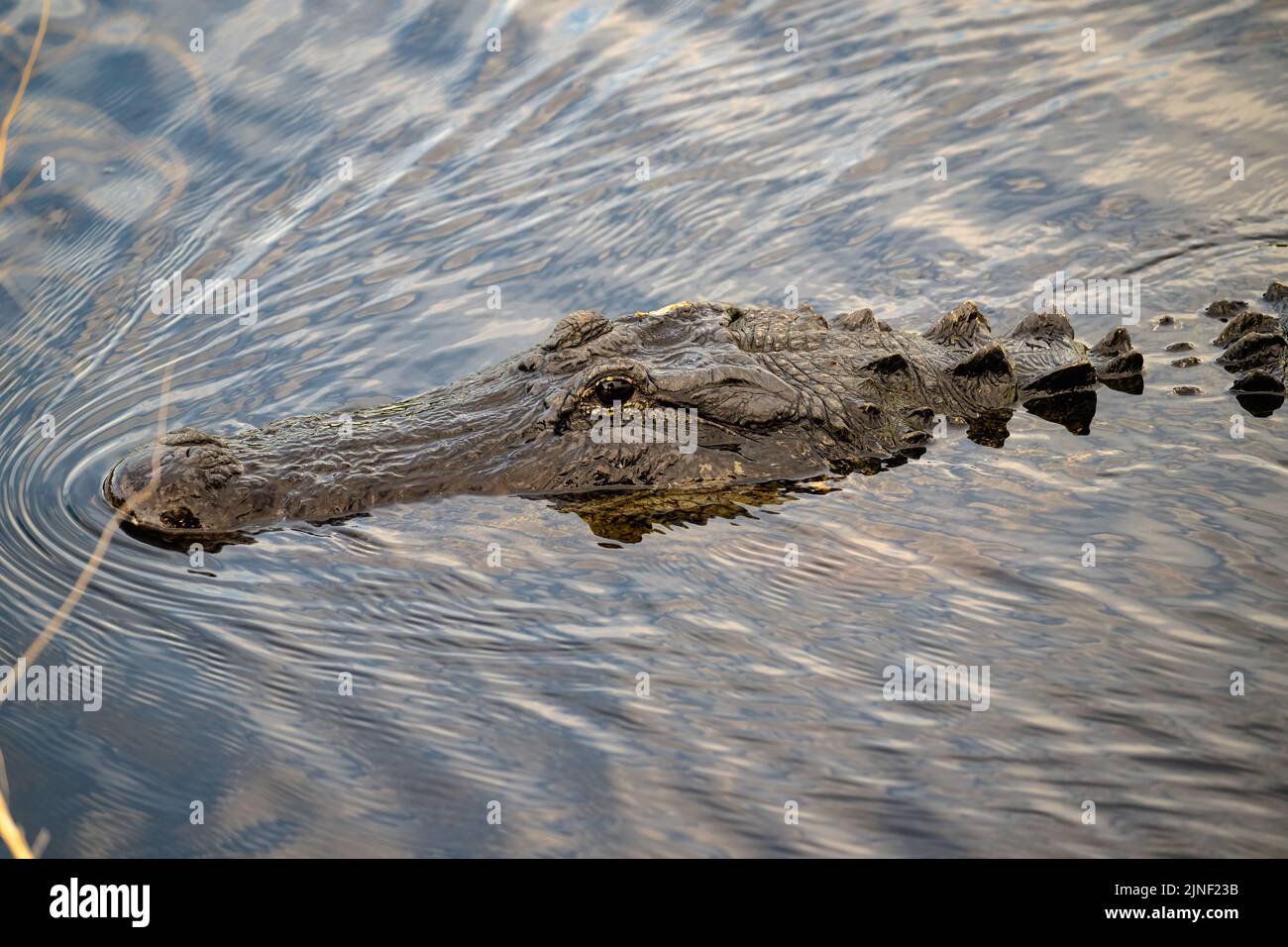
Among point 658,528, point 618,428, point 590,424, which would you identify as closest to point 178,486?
point 590,424

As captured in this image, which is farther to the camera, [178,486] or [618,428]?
[618,428]

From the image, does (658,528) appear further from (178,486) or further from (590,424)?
(178,486)

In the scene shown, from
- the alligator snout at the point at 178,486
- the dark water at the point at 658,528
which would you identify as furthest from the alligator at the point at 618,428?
the dark water at the point at 658,528

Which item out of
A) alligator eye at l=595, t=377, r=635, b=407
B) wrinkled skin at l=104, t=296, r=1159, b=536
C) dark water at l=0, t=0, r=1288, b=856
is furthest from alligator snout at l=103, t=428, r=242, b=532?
alligator eye at l=595, t=377, r=635, b=407

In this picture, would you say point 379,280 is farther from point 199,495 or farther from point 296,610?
point 296,610

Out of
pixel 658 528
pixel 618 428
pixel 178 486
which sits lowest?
pixel 658 528

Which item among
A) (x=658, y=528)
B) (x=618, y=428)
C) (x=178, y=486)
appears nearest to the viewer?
(x=178, y=486)

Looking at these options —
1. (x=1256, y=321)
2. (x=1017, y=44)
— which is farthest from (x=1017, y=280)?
(x=1017, y=44)
